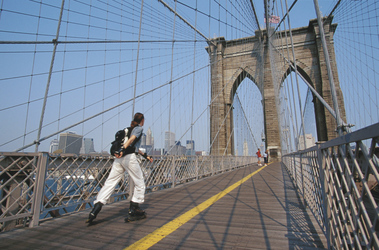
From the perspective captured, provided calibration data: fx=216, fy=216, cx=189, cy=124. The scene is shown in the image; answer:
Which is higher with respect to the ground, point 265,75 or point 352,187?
point 265,75

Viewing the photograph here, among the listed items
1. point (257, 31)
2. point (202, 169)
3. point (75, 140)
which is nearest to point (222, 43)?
point (257, 31)

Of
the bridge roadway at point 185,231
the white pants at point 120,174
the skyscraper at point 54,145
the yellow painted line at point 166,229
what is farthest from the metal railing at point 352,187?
the skyscraper at point 54,145

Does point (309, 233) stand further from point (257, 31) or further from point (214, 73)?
point (257, 31)

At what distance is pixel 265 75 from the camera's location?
17.5 m

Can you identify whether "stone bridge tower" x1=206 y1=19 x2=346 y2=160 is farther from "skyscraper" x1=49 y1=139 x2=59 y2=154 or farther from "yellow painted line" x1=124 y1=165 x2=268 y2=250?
"yellow painted line" x1=124 y1=165 x2=268 y2=250

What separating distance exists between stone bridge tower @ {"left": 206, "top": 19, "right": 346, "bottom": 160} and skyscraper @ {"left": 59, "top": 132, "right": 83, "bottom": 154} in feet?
38.1

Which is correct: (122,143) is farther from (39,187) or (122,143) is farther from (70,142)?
(70,142)

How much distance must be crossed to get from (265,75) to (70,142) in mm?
16680

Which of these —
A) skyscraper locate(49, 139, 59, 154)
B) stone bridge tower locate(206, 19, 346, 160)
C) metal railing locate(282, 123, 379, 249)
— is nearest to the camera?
metal railing locate(282, 123, 379, 249)

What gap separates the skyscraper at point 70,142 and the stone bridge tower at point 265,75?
11620 millimetres

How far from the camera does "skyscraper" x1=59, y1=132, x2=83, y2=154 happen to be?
350 centimetres

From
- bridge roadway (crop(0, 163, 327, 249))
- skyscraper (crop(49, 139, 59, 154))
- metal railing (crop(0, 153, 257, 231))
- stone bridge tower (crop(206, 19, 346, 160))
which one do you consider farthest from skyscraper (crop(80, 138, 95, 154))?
stone bridge tower (crop(206, 19, 346, 160))

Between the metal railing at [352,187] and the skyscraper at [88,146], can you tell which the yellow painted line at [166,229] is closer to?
the metal railing at [352,187]

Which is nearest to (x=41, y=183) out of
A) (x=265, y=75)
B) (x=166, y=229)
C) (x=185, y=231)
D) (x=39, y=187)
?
(x=39, y=187)
